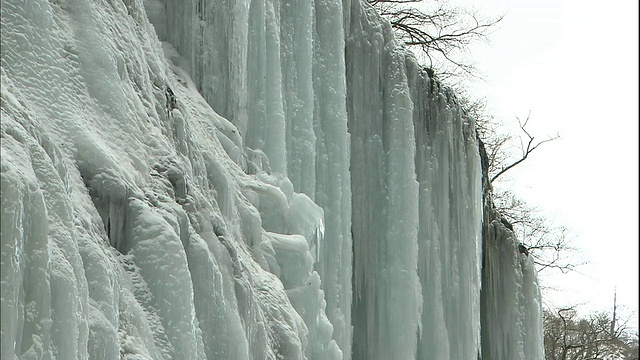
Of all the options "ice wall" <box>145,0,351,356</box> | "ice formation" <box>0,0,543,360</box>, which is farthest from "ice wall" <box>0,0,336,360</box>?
"ice wall" <box>145,0,351,356</box>

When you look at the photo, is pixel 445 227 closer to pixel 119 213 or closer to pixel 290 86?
pixel 290 86

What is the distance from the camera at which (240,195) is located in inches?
258

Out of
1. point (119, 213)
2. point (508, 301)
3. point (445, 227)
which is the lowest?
point (119, 213)

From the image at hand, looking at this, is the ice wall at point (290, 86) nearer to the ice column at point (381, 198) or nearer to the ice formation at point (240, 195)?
the ice formation at point (240, 195)

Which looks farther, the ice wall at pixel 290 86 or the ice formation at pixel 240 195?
the ice wall at pixel 290 86

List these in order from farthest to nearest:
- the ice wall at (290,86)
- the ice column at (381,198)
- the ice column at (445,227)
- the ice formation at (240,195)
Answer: the ice column at (445,227)
the ice column at (381,198)
the ice wall at (290,86)
the ice formation at (240,195)

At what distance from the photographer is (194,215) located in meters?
5.41

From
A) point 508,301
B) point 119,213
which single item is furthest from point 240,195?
point 508,301

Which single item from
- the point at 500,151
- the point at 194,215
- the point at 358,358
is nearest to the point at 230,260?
the point at 194,215

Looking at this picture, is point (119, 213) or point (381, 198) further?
point (381, 198)

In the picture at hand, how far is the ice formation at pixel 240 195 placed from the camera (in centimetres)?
408

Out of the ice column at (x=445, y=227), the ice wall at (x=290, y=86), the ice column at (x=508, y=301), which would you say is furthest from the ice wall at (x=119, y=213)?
the ice column at (x=508, y=301)

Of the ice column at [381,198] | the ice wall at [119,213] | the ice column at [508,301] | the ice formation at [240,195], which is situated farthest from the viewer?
the ice column at [508,301]

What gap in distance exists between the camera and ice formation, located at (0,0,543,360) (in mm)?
4078
